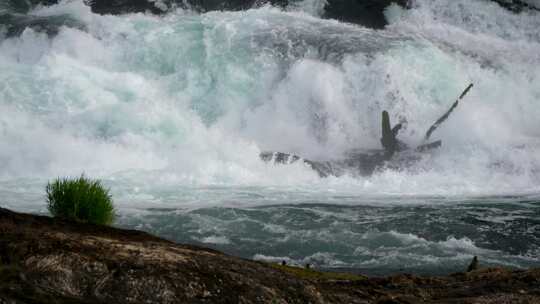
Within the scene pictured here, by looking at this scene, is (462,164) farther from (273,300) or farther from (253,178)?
(273,300)

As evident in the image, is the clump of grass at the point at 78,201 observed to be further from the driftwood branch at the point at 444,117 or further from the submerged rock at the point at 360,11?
the submerged rock at the point at 360,11

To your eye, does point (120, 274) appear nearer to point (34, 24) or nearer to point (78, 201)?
point (78, 201)

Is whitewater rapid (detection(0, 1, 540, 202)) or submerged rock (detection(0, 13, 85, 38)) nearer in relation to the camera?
whitewater rapid (detection(0, 1, 540, 202))

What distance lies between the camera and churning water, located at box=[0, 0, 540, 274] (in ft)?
75.9

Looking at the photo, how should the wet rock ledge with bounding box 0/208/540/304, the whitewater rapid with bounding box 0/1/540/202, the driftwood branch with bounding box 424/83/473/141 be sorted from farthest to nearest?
the driftwood branch with bounding box 424/83/473/141
the whitewater rapid with bounding box 0/1/540/202
the wet rock ledge with bounding box 0/208/540/304

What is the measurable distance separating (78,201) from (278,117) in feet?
90.5

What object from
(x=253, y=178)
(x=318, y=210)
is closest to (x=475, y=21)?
(x=253, y=178)

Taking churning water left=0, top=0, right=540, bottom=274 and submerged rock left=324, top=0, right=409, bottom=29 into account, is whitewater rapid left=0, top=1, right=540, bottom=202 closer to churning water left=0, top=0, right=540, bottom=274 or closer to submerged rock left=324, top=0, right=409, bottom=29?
churning water left=0, top=0, right=540, bottom=274

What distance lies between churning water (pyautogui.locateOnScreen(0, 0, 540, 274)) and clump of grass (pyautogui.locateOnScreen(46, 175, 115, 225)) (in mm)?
→ 11065

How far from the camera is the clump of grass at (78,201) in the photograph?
835cm

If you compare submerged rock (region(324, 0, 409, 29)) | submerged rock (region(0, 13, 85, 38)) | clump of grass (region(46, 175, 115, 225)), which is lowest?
clump of grass (region(46, 175, 115, 225))

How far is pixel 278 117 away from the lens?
35.8 metres

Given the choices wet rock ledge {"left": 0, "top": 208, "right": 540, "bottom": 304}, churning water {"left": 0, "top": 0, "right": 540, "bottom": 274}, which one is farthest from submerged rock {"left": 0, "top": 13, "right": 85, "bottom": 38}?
wet rock ledge {"left": 0, "top": 208, "right": 540, "bottom": 304}

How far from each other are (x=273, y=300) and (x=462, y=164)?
94.4 feet
